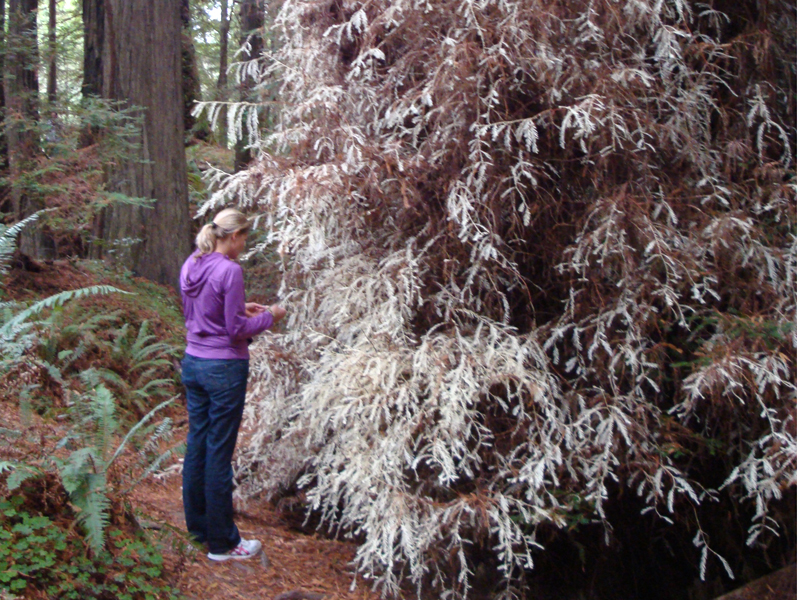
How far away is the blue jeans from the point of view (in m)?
4.00

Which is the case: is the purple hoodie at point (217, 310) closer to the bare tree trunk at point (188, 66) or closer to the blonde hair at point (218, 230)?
the blonde hair at point (218, 230)

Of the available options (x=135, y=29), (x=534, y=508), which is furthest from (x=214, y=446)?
(x=135, y=29)

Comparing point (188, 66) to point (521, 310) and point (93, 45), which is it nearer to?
point (93, 45)

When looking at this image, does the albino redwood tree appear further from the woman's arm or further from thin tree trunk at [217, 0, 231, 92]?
thin tree trunk at [217, 0, 231, 92]

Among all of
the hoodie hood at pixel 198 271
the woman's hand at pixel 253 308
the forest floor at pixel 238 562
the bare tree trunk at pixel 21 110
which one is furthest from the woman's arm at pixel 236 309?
the bare tree trunk at pixel 21 110

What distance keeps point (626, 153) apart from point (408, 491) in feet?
7.94

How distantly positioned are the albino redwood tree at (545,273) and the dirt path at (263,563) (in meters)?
0.37

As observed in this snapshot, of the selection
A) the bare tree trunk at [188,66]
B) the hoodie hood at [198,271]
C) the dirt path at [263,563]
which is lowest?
the dirt path at [263,563]

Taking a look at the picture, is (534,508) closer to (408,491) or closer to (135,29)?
(408,491)

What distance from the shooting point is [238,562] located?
13.9ft

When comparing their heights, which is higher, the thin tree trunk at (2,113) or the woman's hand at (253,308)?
the thin tree trunk at (2,113)

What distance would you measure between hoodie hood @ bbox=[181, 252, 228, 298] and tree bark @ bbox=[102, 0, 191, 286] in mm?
5277

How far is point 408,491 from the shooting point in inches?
162

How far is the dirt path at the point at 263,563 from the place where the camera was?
3926mm
